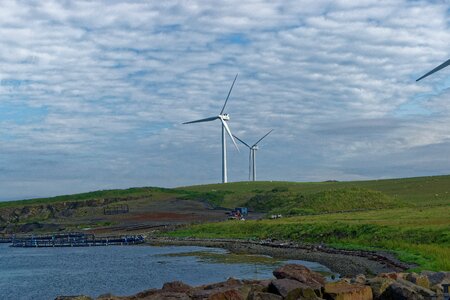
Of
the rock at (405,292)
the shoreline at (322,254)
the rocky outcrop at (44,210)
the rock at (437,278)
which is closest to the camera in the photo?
the rock at (405,292)

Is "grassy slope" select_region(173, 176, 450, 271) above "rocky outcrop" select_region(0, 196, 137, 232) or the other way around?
the other way around

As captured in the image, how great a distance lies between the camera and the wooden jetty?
90.6 meters

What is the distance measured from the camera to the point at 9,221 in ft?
446

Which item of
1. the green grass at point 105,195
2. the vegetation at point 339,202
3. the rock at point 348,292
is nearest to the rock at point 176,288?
the rock at point 348,292

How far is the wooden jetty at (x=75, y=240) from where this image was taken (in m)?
90.6

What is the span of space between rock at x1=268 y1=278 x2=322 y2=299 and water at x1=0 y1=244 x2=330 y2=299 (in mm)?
16856

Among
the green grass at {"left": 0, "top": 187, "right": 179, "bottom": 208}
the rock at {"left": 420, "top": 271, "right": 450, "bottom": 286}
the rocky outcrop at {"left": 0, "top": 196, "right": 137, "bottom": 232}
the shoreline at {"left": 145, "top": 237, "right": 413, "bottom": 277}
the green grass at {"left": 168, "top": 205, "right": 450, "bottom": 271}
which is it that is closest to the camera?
the rock at {"left": 420, "top": 271, "right": 450, "bottom": 286}

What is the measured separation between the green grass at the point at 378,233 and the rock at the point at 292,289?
511 inches

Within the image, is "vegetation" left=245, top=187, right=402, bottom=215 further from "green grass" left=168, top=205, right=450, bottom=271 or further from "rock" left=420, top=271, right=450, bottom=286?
"rock" left=420, top=271, right=450, bottom=286

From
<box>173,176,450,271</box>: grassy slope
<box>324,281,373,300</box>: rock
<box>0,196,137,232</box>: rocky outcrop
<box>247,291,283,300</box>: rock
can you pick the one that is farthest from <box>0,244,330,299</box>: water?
<box>0,196,137,232</box>: rocky outcrop

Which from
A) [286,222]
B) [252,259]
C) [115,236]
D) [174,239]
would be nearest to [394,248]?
[252,259]

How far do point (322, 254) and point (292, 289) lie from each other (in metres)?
32.1

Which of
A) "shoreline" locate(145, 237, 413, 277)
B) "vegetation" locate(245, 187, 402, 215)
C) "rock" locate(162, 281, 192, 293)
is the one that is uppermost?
"vegetation" locate(245, 187, 402, 215)

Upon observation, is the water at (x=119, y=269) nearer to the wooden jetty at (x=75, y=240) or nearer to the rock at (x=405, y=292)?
the wooden jetty at (x=75, y=240)
